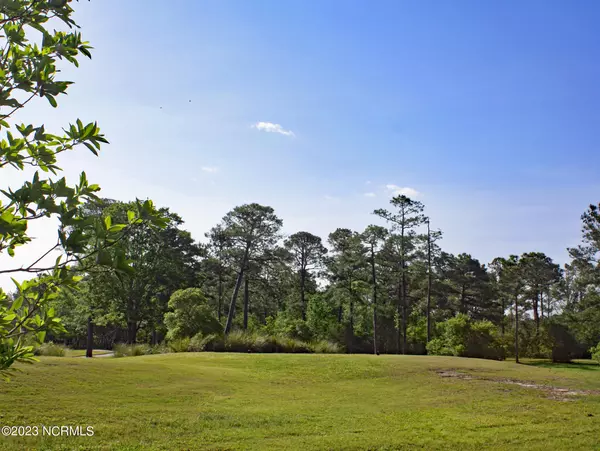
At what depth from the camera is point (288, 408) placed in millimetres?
12211

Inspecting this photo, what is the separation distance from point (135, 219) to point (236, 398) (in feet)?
41.5

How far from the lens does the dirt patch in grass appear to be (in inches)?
643

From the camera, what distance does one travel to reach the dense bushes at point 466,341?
120ft

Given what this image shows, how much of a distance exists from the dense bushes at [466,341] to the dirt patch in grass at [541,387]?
16039 millimetres

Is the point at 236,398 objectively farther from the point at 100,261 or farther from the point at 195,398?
the point at 100,261

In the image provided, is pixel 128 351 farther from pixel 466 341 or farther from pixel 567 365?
pixel 567 365

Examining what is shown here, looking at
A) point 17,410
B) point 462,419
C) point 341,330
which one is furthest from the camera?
point 341,330

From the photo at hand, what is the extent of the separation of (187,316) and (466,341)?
2402 cm

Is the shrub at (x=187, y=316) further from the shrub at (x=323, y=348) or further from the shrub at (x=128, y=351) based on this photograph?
the shrub at (x=323, y=348)

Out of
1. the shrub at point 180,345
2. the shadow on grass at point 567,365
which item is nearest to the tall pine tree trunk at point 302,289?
the shrub at point 180,345

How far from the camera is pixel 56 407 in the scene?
9.44 metres

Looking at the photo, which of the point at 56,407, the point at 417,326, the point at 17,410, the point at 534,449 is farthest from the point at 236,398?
the point at 417,326

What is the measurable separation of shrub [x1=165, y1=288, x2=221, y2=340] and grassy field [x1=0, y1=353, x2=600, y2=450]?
371 inches

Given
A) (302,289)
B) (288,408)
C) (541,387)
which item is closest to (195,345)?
(288,408)
